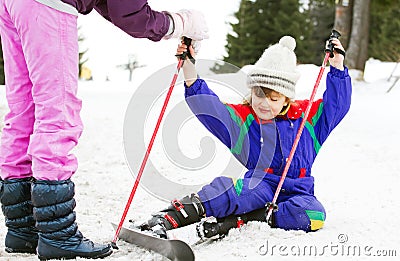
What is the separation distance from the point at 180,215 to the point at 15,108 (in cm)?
81

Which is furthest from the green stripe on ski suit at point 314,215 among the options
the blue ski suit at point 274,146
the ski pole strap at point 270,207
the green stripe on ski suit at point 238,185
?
the green stripe on ski suit at point 238,185

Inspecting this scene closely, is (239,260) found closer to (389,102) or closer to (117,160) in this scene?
(117,160)

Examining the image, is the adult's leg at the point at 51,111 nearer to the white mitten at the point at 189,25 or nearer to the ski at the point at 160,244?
the ski at the point at 160,244

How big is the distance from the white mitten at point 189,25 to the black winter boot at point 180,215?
70cm

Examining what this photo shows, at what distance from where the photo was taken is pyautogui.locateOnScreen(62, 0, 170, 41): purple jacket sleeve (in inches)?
81.4

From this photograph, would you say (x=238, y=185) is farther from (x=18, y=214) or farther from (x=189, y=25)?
(x=18, y=214)

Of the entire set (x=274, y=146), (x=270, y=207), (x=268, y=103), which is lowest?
(x=270, y=207)

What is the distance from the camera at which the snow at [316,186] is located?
227 cm

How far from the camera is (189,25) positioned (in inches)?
91.9

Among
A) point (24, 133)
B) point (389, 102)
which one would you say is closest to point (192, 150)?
point (24, 133)

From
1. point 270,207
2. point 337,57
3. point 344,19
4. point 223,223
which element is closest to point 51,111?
point 223,223

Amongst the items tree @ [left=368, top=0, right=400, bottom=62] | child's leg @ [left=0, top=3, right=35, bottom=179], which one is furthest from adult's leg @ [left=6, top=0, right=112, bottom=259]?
tree @ [left=368, top=0, right=400, bottom=62]

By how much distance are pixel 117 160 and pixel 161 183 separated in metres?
0.93

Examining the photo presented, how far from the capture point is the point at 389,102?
6707 mm
